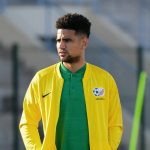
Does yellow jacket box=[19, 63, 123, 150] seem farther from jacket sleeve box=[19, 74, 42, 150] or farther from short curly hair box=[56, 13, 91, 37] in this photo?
short curly hair box=[56, 13, 91, 37]

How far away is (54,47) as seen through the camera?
16.4 m

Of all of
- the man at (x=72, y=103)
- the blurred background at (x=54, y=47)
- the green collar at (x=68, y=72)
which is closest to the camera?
the man at (x=72, y=103)

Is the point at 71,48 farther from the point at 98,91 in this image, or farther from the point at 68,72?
the point at 98,91

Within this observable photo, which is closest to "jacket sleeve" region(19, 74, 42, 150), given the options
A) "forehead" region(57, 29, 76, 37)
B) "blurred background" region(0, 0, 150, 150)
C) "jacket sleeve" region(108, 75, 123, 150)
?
"forehead" region(57, 29, 76, 37)

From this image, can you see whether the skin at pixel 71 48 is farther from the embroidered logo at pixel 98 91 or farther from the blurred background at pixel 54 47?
the blurred background at pixel 54 47

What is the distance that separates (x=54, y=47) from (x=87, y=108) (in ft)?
34.1

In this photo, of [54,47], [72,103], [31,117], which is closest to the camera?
[72,103]

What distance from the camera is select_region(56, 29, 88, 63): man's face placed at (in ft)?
19.8

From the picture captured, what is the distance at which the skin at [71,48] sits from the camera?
19.8 feet

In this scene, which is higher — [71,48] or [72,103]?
[71,48]

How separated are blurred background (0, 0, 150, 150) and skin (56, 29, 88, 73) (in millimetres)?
7703

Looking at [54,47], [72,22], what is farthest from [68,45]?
[54,47]

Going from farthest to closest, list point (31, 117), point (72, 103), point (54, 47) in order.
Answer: point (54, 47)
point (31, 117)
point (72, 103)

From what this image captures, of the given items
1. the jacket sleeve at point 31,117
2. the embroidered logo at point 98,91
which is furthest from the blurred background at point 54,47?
the embroidered logo at point 98,91
